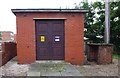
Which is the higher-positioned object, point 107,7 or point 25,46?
point 107,7

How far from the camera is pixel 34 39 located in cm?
1493

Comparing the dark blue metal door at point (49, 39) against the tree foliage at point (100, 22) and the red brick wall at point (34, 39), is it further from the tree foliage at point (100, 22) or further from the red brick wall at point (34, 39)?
the tree foliage at point (100, 22)

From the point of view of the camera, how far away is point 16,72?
11.9 meters

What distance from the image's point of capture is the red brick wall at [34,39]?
14.9 m

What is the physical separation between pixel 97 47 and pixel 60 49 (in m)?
2.51

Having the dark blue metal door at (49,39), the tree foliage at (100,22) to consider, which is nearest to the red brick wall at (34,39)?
the dark blue metal door at (49,39)

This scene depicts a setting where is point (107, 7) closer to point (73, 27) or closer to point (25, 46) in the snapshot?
point (73, 27)

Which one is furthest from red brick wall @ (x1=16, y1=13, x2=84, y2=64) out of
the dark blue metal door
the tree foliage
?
the tree foliage

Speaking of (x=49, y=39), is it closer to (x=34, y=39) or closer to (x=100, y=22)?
(x=34, y=39)

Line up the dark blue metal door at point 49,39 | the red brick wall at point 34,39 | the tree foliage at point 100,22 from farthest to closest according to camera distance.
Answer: the tree foliage at point 100,22, the dark blue metal door at point 49,39, the red brick wall at point 34,39

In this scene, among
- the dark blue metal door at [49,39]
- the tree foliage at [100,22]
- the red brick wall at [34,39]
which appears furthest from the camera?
the tree foliage at [100,22]

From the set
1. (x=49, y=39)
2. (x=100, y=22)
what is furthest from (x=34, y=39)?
(x=100, y=22)

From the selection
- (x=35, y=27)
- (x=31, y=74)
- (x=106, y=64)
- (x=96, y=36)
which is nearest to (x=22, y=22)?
(x=35, y=27)

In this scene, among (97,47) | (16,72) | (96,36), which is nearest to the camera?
(16,72)
